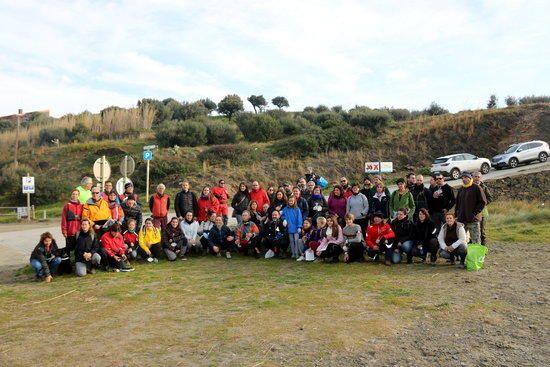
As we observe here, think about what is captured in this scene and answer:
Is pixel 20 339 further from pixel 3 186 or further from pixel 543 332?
pixel 3 186

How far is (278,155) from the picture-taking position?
1468 inches

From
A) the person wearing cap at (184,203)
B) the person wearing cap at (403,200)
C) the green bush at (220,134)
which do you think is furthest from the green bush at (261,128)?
the person wearing cap at (403,200)

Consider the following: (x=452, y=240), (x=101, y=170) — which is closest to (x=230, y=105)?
(x=101, y=170)

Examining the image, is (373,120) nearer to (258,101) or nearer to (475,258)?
(258,101)

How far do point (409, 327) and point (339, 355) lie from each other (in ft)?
4.24

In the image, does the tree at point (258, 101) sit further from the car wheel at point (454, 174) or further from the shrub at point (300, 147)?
the car wheel at point (454, 174)

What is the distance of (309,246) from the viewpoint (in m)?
10.9

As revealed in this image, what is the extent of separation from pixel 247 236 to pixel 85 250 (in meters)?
3.61

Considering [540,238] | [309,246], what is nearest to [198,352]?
[309,246]

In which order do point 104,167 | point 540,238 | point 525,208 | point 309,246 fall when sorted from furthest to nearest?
1. point 525,208
2. point 104,167
3. point 540,238
4. point 309,246

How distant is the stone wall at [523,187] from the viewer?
22062 millimetres

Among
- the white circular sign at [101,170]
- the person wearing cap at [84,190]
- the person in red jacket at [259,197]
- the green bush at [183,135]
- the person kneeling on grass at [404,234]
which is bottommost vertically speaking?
the person kneeling on grass at [404,234]

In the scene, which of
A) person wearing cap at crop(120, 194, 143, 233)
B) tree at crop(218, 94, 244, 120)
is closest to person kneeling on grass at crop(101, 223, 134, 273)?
person wearing cap at crop(120, 194, 143, 233)

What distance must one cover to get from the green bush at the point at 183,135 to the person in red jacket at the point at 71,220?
30439 millimetres
